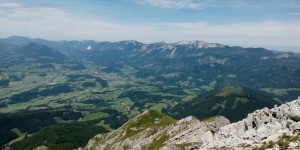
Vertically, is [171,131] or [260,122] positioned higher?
[260,122]

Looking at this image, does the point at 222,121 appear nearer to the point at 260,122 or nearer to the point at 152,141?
the point at 152,141

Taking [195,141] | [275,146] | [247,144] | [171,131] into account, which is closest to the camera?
[275,146]

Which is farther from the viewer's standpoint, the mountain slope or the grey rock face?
the mountain slope

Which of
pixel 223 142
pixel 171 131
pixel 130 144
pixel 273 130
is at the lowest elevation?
pixel 130 144

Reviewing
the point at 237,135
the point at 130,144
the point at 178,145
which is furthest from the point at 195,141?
the point at 130,144

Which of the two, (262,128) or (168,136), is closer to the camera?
(262,128)

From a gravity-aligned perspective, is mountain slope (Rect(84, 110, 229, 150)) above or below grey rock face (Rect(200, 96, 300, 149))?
below

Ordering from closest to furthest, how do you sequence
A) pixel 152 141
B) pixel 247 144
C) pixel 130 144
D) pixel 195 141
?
1. pixel 247 144
2. pixel 195 141
3. pixel 152 141
4. pixel 130 144

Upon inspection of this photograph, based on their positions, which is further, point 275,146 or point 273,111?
point 273,111

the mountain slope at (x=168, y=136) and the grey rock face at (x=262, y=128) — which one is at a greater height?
the grey rock face at (x=262, y=128)

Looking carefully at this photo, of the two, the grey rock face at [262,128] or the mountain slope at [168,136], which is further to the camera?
the mountain slope at [168,136]

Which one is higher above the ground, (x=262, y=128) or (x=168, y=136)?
(x=262, y=128)
